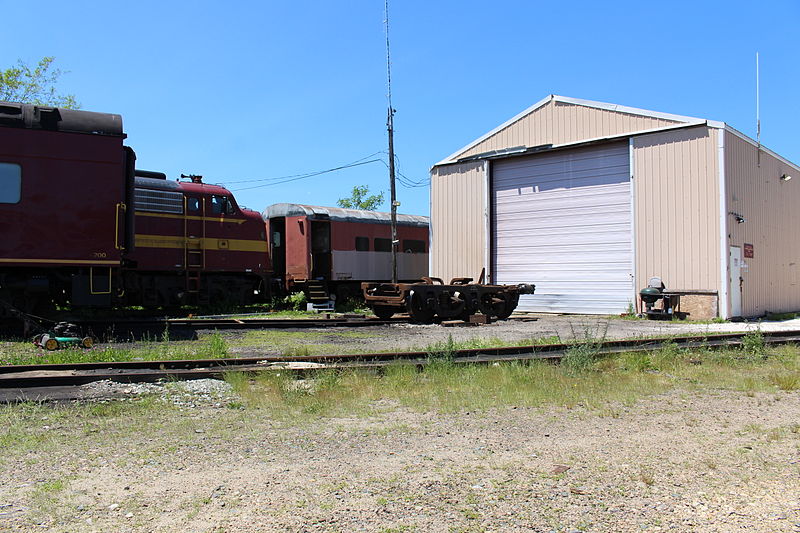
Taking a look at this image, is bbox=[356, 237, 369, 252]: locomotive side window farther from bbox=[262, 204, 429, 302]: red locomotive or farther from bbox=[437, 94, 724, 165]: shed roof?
bbox=[437, 94, 724, 165]: shed roof

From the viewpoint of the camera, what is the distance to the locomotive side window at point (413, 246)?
24.7 metres

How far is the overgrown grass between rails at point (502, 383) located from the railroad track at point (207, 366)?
0.30 meters

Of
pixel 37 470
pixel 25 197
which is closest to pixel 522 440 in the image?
pixel 37 470

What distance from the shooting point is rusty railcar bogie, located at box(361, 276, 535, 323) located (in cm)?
1421

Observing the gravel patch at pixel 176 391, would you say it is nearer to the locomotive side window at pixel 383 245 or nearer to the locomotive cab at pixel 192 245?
the locomotive cab at pixel 192 245

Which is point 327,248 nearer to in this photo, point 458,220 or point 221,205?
point 221,205

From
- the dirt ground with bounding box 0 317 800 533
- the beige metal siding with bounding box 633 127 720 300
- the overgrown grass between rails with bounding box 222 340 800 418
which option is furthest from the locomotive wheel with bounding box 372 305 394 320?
the dirt ground with bounding box 0 317 800 533

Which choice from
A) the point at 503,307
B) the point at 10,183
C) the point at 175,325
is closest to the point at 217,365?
the point at 175,325

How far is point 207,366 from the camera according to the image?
719 centimetres

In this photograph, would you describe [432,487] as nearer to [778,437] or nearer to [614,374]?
[778,437]

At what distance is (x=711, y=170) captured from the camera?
16781mm

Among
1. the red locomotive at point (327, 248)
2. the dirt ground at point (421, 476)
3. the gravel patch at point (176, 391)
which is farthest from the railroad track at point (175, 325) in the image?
the red locomotive at point (327, 248)

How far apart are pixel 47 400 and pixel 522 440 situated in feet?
13.5

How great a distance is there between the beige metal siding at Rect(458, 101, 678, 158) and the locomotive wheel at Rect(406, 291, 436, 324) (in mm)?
8702
